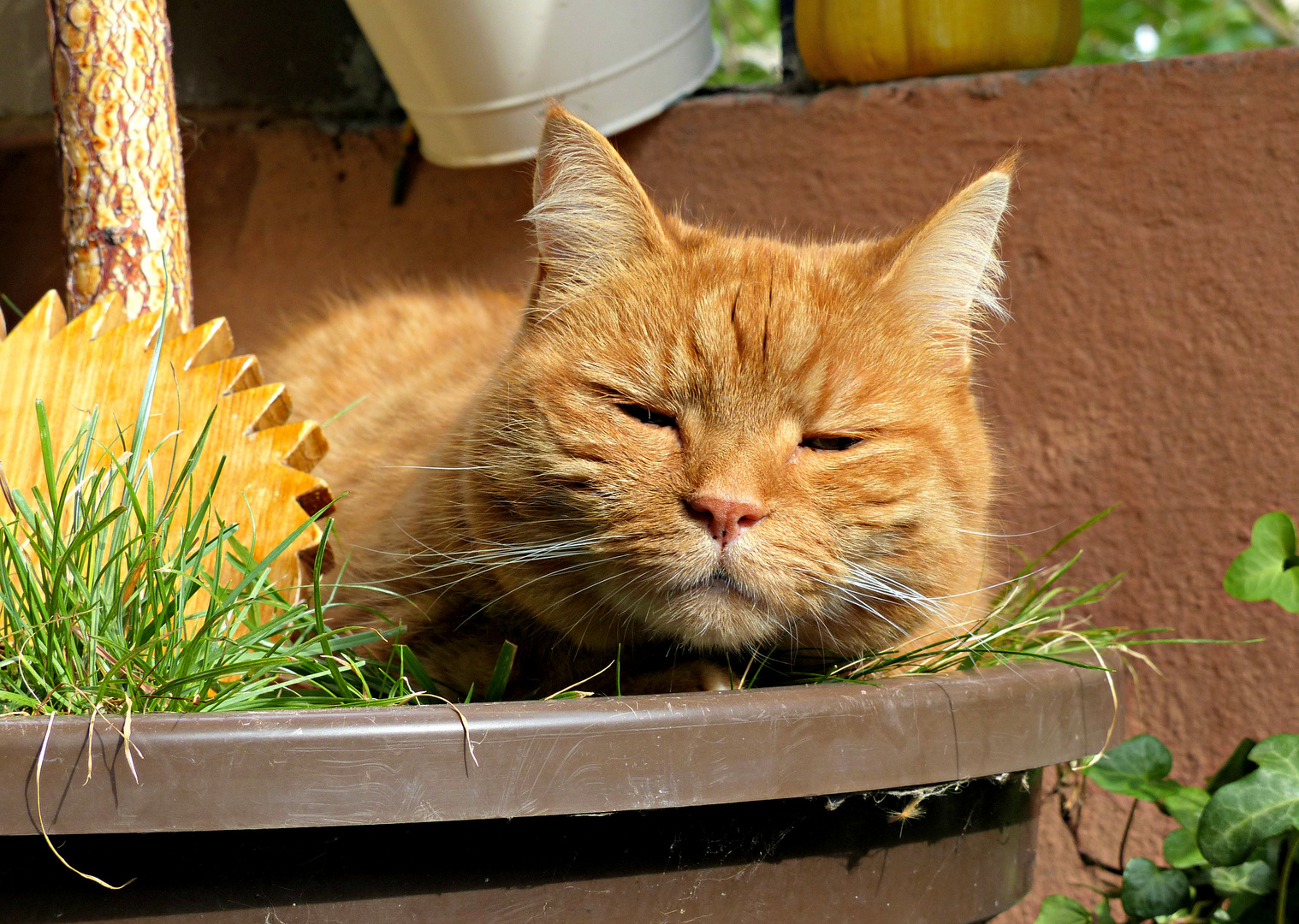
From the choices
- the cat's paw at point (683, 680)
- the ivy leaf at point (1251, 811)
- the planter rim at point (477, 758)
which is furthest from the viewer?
the ivy leaf at point (1251, 811)

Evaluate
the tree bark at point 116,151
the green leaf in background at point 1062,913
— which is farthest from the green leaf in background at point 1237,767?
the tree bark at point 116,151

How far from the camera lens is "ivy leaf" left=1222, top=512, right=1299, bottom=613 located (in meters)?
1.82

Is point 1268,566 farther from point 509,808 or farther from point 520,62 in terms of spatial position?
point 520,62

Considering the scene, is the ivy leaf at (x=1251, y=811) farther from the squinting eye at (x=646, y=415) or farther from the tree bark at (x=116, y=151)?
the tree bark at (x=116, y=151)

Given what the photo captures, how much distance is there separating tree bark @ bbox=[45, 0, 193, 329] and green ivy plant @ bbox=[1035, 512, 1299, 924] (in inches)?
69.4

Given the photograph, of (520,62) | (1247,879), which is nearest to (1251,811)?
(1247,879)

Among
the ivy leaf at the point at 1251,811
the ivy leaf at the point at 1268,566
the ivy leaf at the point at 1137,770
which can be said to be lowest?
→ the ivy leaf at the point at 1137,770

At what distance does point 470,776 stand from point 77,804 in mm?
362

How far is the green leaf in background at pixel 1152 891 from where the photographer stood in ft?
5.80

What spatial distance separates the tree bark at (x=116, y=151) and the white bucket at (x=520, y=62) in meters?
0.71

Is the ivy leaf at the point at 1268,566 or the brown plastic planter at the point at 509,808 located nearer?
the brown plastic planter at the point at 509,808

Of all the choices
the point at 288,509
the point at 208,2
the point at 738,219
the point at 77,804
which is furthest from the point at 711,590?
the point at 208,2

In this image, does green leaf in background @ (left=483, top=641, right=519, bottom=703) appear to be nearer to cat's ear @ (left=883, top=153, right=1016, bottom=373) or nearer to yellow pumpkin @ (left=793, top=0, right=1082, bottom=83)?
cat's ear @ (left=883, top=153, right=1016, bottom=373)

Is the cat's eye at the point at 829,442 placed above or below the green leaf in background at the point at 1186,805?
above
